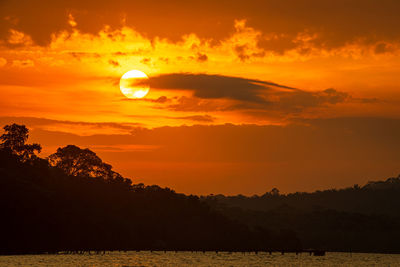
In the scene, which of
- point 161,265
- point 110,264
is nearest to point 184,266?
point 161,265

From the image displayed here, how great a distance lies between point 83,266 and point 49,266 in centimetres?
948

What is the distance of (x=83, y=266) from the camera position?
7116 inches

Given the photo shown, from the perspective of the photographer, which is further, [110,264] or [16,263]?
[110,264]

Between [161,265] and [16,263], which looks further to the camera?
[161,265]

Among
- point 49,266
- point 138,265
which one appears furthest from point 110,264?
point 49,266

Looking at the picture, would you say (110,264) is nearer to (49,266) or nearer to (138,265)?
(138,265)

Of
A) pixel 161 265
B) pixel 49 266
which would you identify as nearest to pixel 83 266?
pixel 49 266

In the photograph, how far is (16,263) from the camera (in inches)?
6964

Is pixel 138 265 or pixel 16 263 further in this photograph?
pixel 138 265

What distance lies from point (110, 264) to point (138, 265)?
28.4 ft

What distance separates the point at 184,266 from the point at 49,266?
41.5 metres

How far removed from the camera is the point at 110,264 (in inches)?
7564

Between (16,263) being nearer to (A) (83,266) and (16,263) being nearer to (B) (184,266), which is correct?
Answer: (A) (83,266)

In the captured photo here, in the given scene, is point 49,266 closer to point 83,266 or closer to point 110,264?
point 83,266
